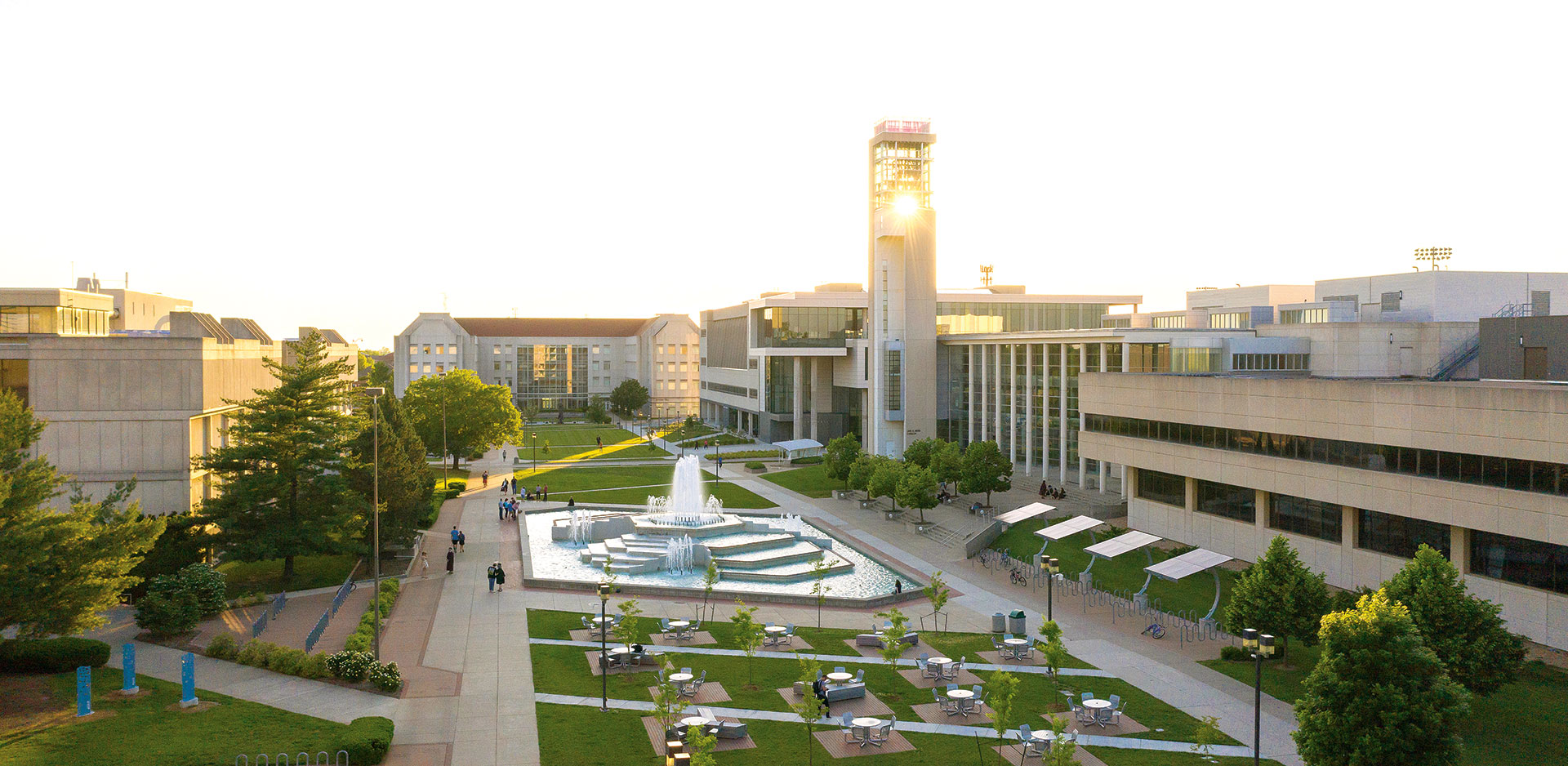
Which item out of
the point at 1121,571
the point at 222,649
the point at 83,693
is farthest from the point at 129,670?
the point at 1121,571

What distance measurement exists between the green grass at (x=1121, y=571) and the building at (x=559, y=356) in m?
99.5

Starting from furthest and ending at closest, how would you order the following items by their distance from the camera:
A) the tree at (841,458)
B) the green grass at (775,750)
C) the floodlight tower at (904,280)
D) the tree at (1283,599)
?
1. the floodlight tower at (904,280)
2. the tree at (841,458)
3. the tree at (1283,599)
4. the green grass at (775,750)

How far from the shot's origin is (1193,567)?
3547 centimetres

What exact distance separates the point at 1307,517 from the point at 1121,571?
7.48 meters

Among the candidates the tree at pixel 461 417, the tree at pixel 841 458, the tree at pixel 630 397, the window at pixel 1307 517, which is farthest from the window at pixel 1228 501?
the tree at pixel 630 397

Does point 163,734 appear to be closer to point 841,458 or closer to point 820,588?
point 820,588

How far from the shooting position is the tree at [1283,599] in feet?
92.4

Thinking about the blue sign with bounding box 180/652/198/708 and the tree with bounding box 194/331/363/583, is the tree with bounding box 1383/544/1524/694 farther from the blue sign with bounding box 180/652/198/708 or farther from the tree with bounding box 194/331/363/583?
the tree with bounding box 194/331/363/583

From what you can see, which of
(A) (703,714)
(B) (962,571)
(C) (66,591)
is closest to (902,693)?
(A) (703,714)

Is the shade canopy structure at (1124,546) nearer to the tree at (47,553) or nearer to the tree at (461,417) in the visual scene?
the tree at (47,553)

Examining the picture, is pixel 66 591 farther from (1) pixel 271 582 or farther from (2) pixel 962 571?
(2) pixel 962 571

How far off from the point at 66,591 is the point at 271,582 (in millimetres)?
15433

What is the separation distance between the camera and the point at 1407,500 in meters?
32.8

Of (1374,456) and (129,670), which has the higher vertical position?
(1374,456)
